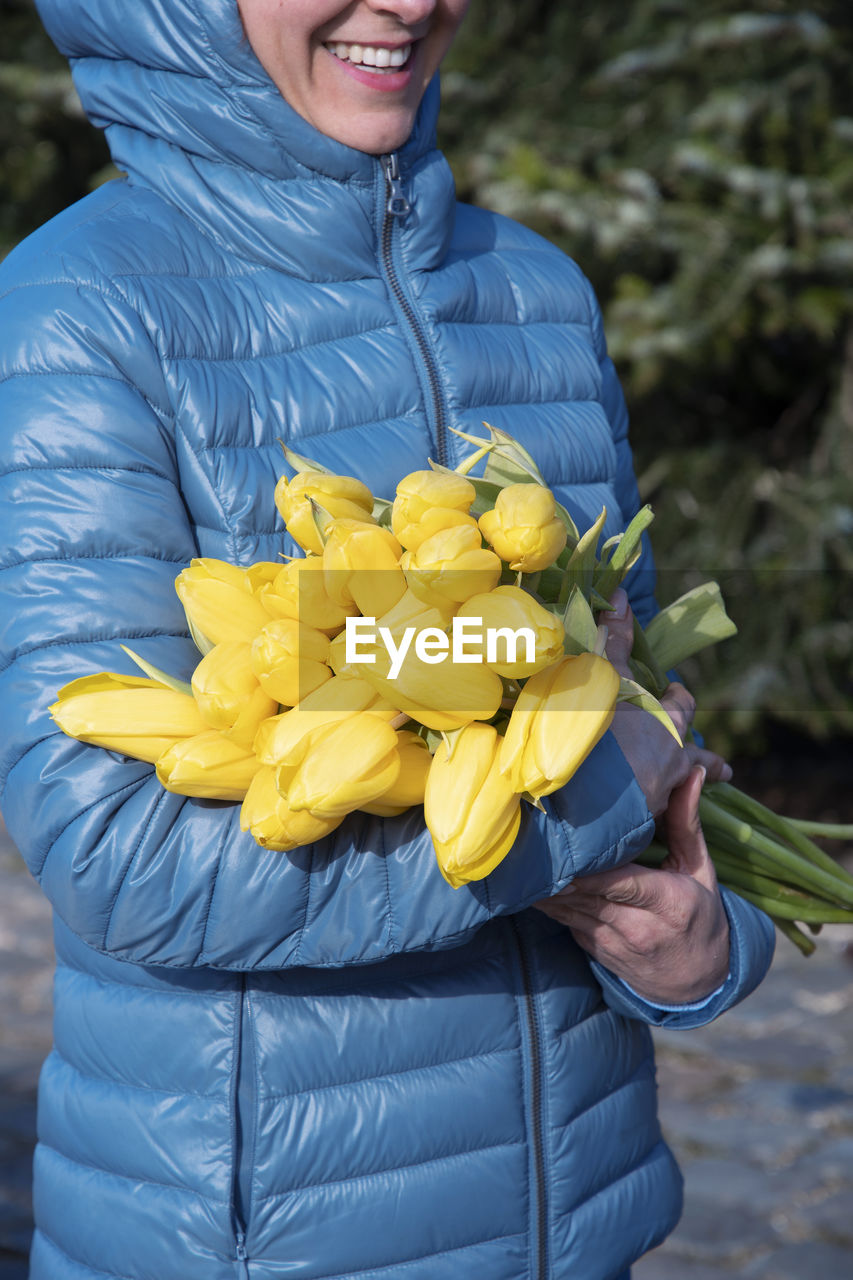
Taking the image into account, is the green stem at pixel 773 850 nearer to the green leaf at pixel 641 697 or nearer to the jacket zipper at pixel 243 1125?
the green leaf at pixel 641 697

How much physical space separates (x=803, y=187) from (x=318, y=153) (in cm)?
299

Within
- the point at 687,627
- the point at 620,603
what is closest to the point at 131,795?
the point at 620,603

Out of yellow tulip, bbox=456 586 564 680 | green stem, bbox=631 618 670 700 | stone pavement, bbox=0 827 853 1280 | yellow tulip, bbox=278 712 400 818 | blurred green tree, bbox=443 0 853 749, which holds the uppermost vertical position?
yellow tulip, bbox=456 586 564 680

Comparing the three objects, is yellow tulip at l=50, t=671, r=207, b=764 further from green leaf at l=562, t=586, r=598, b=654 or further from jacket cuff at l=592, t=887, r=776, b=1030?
jacket cuff at l=592, t=887, r=776, b=1030

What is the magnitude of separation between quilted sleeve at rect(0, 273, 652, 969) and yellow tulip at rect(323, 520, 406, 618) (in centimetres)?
23

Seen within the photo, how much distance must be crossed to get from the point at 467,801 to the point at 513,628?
0.14m

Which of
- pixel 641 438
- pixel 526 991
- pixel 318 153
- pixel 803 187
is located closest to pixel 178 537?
pixel 318 153

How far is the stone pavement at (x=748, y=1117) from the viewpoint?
2.74 metres

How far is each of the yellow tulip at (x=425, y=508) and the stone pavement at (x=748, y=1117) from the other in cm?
215

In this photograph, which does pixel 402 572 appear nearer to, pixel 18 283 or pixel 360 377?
pixel 360 377

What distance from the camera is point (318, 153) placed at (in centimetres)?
143

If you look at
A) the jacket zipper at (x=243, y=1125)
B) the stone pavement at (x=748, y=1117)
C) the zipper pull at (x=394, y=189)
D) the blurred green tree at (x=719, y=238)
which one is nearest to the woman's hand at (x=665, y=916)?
the jacket zipper at (x=243, y=1125)

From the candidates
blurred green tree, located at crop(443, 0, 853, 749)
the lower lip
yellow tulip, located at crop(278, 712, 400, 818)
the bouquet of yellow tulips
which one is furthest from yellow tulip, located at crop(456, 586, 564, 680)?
blurred green tree, located at crop(443, 0, 853, 749)

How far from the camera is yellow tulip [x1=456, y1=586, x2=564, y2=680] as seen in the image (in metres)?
1.00
